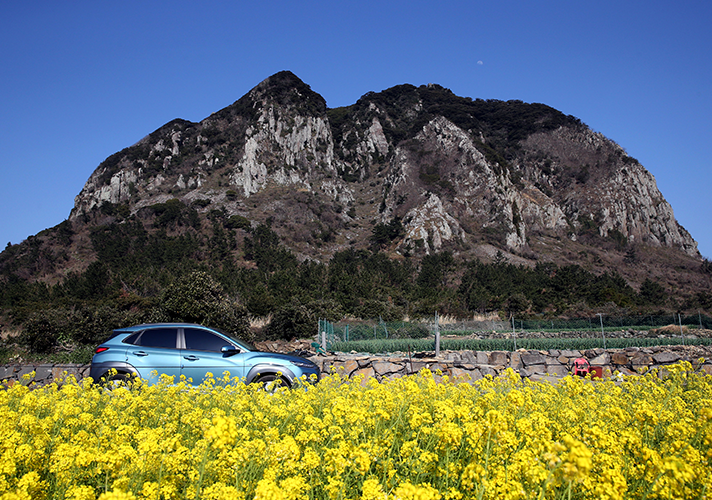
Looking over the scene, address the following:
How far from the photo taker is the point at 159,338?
7297 mm

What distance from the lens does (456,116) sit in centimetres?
8606

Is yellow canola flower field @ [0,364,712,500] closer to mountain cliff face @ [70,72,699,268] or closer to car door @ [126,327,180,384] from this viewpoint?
car door @ [126,327,180,384]

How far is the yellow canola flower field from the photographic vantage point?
205cm

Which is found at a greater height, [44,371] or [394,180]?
[394,180]

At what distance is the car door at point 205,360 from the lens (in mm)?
7051

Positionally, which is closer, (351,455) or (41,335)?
(351,455)

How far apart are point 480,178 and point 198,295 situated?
183 feet

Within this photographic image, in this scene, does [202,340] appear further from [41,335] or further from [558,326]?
[558,326]

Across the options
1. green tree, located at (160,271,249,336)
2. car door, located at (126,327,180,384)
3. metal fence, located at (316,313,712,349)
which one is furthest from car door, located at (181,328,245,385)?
metal fence, located at (316,313,712,349)

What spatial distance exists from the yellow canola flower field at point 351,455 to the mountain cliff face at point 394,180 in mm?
45319

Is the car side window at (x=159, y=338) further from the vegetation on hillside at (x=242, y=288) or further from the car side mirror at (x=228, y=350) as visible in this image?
the vegetation on hillside at (x=242, y=288)

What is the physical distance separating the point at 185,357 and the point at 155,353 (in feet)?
1.72

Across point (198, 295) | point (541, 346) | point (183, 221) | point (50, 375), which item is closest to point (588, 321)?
point (541, 346)

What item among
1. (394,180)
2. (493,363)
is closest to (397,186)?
(394,180)
